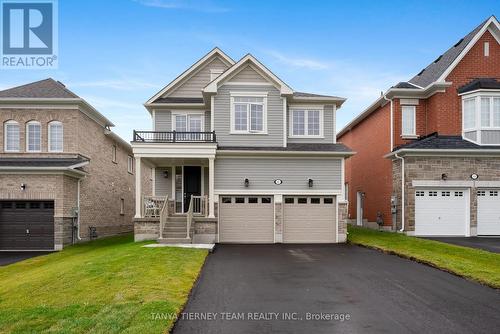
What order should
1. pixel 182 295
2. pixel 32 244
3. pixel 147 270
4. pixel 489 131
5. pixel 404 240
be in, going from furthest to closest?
pixel 489 131 < pixel 32 244 < pixel 404 240 < pixel 147 270 < pixel 182 295

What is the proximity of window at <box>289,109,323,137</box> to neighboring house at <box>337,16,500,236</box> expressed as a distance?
4249 mm

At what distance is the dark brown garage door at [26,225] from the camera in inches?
701

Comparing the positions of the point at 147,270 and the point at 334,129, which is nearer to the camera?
the point at 147,270

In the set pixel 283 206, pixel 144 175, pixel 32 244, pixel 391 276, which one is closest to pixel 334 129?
pixel 283 206

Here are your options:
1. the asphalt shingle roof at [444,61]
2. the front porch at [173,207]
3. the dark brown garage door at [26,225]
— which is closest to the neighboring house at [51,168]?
the dark brown garage door at [26,225]

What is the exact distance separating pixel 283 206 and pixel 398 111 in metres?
8.94

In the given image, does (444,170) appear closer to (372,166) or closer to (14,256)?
(372,166)

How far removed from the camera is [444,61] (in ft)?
71.7

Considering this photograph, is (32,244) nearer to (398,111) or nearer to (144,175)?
(144,175)

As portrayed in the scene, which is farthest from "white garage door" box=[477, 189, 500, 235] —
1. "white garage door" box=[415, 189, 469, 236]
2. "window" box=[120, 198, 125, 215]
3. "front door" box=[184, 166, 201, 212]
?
"window" box=[120, 198, 125, 215]

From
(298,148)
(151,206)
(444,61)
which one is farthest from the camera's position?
(444,61)

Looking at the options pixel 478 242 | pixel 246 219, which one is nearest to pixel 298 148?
pixel 246 219

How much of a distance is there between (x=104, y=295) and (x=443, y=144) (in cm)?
1726

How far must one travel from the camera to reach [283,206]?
691 inches
